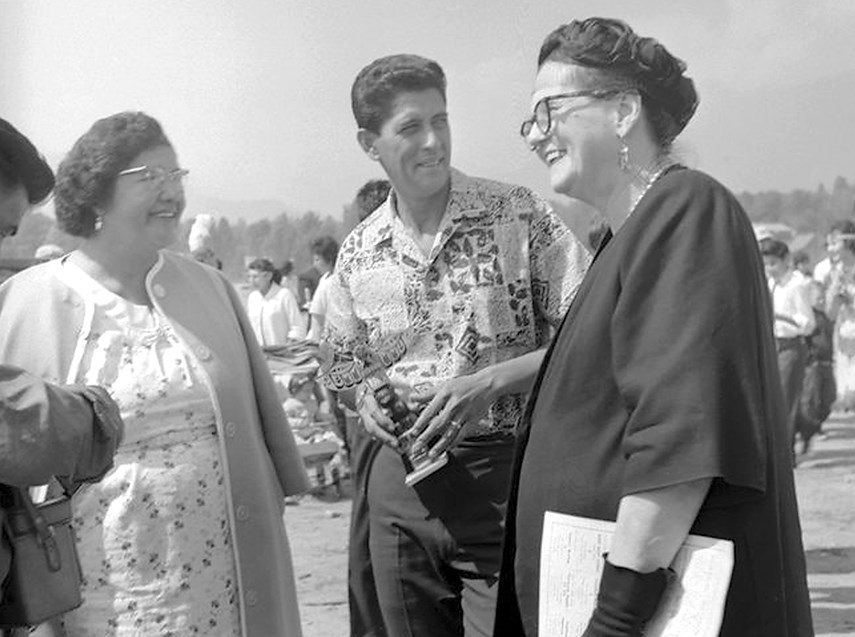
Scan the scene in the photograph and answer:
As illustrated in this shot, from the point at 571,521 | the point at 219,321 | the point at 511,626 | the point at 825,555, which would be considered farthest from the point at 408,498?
the point at 825,555

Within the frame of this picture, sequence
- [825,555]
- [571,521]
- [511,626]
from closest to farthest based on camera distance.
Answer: [571,521], [511,626], [825,555]

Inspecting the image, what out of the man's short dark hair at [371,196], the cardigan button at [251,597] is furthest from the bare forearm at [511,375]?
the man's short dark hair at [371,196]

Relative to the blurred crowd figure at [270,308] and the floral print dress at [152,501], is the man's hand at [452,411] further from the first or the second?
the blurred crowd figure at [270,308]

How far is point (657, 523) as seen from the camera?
167cm

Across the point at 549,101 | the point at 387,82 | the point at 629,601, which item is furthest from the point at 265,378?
the point at 629,601

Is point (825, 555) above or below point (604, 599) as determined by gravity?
below

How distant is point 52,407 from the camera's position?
212 cm

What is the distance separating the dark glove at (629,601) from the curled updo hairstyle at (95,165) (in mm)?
1755

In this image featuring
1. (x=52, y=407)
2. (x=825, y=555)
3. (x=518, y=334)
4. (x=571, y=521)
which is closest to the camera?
(x=571, y=521)

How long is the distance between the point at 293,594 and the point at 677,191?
5.96 ft

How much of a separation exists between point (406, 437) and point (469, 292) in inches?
15.0

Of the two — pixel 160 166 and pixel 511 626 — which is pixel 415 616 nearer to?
pixel 511 626

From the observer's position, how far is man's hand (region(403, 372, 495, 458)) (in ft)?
9.14

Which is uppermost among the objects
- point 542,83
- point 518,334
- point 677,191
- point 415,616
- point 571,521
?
point 542,83
